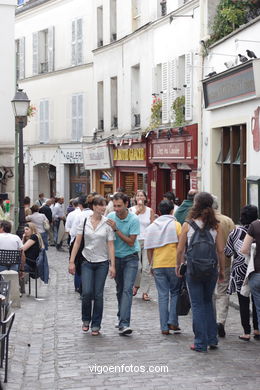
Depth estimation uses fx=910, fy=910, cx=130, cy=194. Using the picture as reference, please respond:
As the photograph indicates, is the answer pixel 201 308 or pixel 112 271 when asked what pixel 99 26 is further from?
pixel 201 308

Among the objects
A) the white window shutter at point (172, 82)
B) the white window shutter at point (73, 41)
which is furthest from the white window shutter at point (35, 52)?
the white window shutter at point (172, 82)

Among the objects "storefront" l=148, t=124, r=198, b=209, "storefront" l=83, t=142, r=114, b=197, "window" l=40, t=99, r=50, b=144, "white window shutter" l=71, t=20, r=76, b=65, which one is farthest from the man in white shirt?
"window" l=40, t=99, r=50, b=144

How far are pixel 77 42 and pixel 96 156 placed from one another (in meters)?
4.76

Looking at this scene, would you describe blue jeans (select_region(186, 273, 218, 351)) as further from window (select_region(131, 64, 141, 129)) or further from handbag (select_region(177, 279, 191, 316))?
window (select_region(131, 64, 141, 129))

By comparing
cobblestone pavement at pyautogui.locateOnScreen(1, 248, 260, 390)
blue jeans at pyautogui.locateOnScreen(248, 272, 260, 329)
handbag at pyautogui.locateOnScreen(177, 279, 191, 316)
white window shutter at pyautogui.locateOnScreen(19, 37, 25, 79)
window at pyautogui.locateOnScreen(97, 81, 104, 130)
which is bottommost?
cobblestone pavement at pyautogui.locateOnScreen(1, 248, 260, 390)

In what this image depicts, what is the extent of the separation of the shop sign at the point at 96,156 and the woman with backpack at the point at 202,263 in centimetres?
2098

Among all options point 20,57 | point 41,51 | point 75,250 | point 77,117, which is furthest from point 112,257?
point 20,57

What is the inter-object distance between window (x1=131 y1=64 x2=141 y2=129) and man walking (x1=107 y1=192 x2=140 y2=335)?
55.2 feet

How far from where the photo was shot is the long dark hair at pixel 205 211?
31.8 ft

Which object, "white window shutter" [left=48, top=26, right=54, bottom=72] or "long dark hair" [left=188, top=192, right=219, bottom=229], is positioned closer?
"long dark hair" [left=188, top=192, right=219, bottom=229]

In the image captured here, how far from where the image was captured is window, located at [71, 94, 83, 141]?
3394cm

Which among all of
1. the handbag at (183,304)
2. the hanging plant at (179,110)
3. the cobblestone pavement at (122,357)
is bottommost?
the cobblestone pavement at (122,357)

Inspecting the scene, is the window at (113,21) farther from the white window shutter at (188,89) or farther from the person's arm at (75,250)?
the person's arm at (75,250)

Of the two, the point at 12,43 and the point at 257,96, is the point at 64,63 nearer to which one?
the point at 12,43
